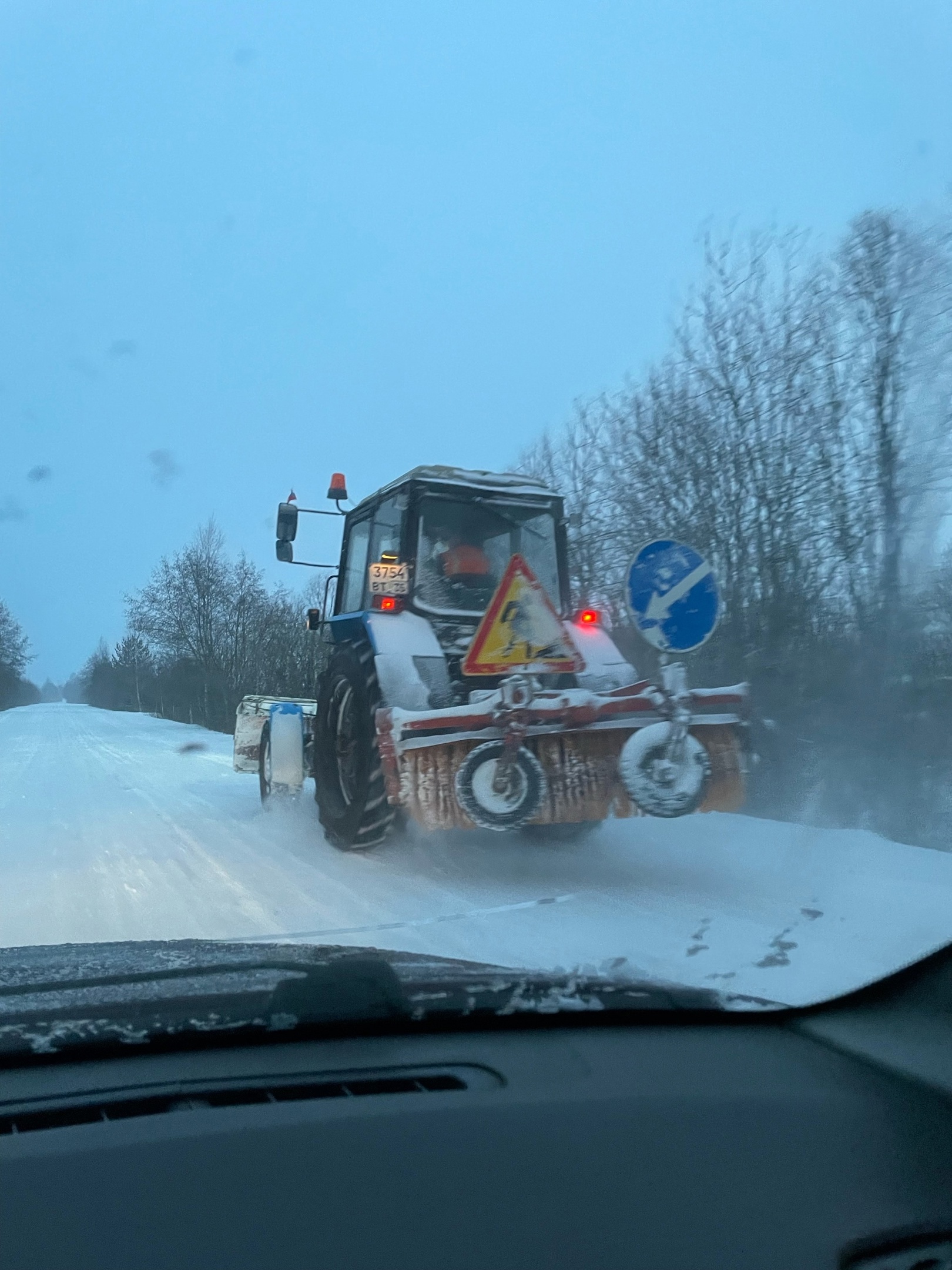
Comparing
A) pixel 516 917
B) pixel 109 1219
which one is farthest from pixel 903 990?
pixel 516 917

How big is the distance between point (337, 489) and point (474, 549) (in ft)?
4.05

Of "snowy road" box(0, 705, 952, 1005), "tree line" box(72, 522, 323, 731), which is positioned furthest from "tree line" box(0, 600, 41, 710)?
"snowy road" box(0, 705, 952, 1005)

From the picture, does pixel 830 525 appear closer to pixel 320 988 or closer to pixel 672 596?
pixel 672 596

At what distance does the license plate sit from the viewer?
6.70 metres

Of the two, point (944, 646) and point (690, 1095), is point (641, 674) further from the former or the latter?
point (690, 1095)

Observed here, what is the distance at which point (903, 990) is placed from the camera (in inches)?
93.5

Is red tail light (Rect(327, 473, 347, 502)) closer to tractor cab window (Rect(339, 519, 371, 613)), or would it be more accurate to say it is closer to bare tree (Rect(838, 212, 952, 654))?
tractor cab window (Rect(339, 519, 371, 613))

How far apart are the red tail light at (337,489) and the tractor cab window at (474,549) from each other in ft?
3.31

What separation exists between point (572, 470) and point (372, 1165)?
931cm

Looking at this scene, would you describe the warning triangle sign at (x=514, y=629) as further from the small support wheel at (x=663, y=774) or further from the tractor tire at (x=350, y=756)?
the small support wheel at (x=663, y=774)

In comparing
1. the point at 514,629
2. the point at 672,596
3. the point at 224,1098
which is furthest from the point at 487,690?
the point at 224,1098

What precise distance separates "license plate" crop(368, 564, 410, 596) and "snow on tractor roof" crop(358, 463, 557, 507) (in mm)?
575

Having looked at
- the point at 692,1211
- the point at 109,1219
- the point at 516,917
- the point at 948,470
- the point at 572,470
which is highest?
the point at 572,470

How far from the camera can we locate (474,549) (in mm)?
7020
